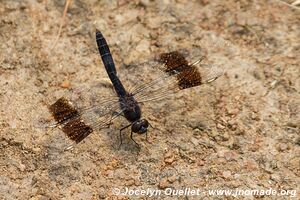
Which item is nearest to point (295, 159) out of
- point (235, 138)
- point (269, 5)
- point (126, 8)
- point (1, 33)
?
point (235, 138)

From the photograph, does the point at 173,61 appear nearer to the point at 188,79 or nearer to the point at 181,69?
the point at 181,69

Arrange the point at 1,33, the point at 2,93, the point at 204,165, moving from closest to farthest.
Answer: the point at 204,165 < the point at 2,93 < the point at 1,33

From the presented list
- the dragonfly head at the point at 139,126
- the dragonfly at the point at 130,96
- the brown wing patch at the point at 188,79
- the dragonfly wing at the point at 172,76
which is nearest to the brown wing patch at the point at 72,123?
the dragonfly at the point at 130,96

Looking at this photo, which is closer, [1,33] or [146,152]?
[146,152]

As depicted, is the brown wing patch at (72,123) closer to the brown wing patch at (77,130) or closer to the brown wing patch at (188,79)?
the brown wing patch at (77,130)

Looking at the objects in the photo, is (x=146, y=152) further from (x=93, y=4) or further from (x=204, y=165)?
(x=93, y=4)

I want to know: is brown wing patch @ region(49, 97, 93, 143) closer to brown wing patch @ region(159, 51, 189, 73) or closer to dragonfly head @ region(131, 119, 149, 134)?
dragonfly head @ region(131, 119, 149, 134)
